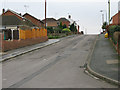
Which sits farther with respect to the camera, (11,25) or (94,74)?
(11,25)

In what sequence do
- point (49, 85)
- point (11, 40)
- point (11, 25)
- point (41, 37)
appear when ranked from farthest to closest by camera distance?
point (11, 25) → point (41, 37) → point (11, 40) → point (49, 85)

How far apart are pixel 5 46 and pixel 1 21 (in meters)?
33.4

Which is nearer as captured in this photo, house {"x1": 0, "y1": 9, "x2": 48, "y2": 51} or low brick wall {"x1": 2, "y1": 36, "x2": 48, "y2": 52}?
low brick wall {"x1": 2, "y1": 36, "x2": 48, "y2": 52}

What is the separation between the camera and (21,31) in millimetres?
28484

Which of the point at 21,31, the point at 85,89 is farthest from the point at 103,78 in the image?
the point at 21,31

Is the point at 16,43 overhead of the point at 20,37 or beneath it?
beneath

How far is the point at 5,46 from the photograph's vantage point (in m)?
23.9

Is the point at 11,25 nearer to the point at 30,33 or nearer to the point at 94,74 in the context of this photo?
the point at 30,33

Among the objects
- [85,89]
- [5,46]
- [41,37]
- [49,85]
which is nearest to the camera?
[85,89]

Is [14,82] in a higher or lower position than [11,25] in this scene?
lower

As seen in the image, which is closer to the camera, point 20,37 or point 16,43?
point 16,43

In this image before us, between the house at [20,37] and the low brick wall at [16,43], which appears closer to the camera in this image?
the low brick wall at [16,43]

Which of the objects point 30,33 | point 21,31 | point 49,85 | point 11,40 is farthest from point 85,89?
point 30,33

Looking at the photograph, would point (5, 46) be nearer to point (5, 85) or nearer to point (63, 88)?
point (5, 85)
